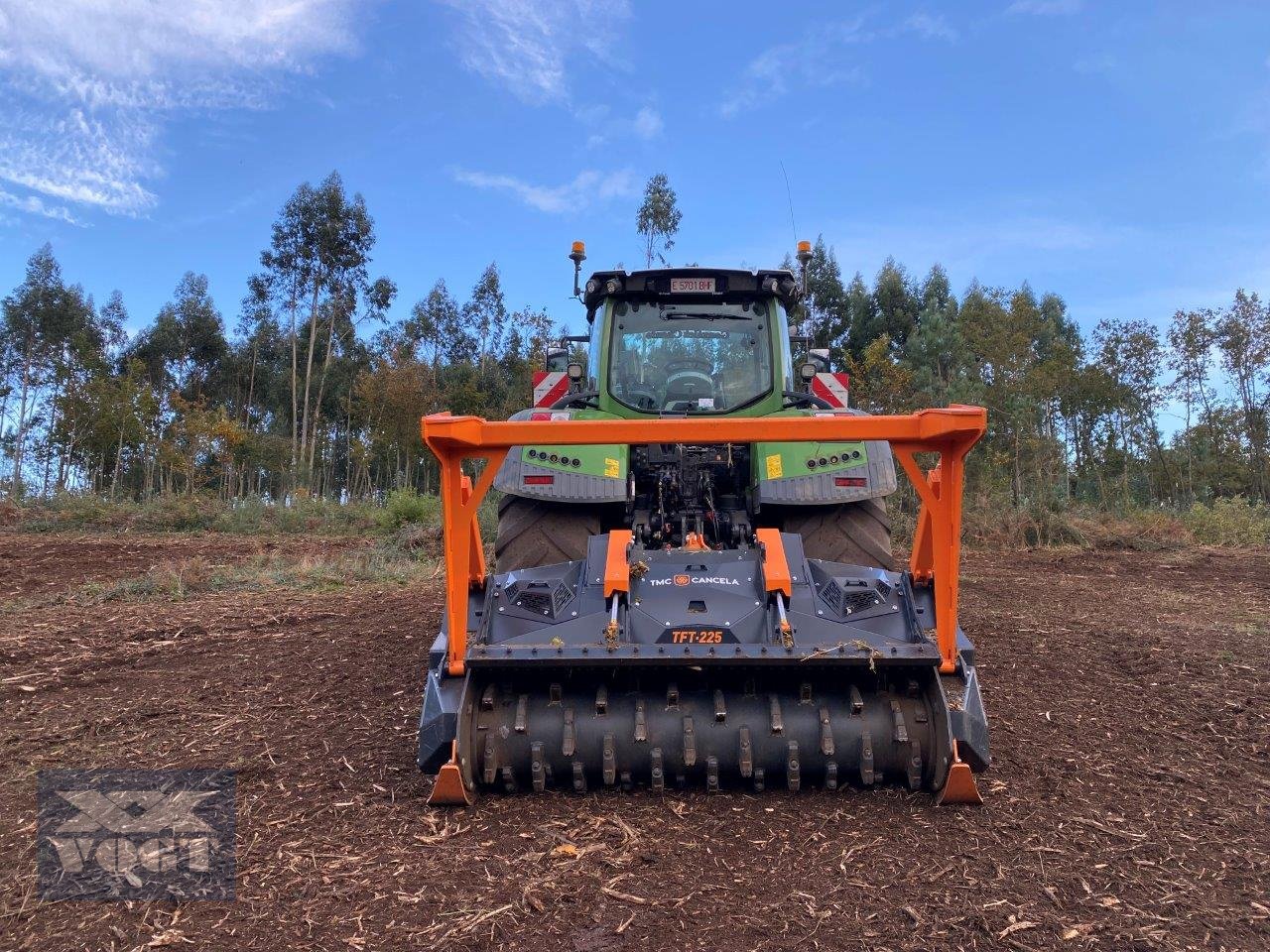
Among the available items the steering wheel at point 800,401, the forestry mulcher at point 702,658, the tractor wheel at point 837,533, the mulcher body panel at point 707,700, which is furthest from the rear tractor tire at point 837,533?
the mulcher body panel at point 707,700

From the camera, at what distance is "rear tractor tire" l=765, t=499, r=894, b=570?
4.32 metres

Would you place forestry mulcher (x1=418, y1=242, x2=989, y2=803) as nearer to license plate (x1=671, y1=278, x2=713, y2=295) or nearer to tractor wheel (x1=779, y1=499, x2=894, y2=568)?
tractor wheel (x1=779, y1=499, x2=894, y2=568)

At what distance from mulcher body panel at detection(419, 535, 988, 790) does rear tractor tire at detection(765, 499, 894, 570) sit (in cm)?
95

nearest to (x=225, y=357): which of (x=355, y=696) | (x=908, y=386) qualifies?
(x=908, y=386)

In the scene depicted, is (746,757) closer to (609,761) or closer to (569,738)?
(609,761)

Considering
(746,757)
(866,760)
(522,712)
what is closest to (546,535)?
(522,712)

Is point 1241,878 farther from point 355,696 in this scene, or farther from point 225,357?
point 225,357

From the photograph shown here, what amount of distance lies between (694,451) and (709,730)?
1712mm

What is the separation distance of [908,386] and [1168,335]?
327 inches

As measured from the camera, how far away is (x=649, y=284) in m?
5.05

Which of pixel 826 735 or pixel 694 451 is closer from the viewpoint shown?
pixel 826 735

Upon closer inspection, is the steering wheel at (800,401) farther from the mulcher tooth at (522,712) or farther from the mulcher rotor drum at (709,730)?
the mulcher tooth at (522,712)

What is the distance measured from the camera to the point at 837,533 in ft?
14.3

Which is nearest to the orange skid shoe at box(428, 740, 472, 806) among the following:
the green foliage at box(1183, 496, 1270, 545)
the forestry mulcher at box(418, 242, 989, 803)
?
the forestry mulcher at box(418, 242, 989, 803)
